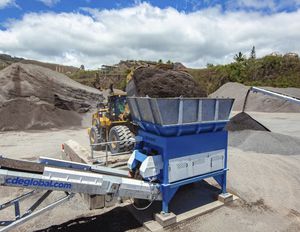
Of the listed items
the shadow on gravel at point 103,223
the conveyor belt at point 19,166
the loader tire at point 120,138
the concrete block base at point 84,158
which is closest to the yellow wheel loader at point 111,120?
the loader tire at point 120,138

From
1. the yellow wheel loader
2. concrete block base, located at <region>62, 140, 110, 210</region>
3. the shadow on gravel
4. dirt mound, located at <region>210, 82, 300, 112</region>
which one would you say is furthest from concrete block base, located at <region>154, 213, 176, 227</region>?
dirt mound, located at <region>210, 82, 300, 112</region>

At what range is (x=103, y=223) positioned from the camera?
14.3 feet

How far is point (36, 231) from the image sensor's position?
4.18 metres

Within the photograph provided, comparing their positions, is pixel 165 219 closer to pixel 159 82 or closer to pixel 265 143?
pixel 159 82

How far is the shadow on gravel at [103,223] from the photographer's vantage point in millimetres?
4203

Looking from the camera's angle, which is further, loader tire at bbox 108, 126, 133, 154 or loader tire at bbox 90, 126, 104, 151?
loader tire at bbox 90, 126, 104, 151

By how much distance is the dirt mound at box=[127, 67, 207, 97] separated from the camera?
6.80m

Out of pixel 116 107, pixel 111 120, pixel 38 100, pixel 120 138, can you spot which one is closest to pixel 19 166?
pixel 120 138

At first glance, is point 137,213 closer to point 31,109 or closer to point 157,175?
point 157,175

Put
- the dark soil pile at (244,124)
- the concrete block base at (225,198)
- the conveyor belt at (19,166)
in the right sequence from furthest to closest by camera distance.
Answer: the dark soil pile at (244,124) → the concrete block base at (225,198) → the conveyor belt at (19,166)

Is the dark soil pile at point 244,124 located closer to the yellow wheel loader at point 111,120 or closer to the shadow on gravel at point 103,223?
the yellow wheel loader at point 111,120

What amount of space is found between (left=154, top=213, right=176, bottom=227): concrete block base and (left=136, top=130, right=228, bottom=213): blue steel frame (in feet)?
0.26

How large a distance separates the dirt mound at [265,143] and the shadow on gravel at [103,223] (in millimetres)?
5960

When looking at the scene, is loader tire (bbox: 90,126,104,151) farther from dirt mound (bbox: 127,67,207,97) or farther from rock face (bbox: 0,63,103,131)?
rock face (bbox: 0,63,103,131)
